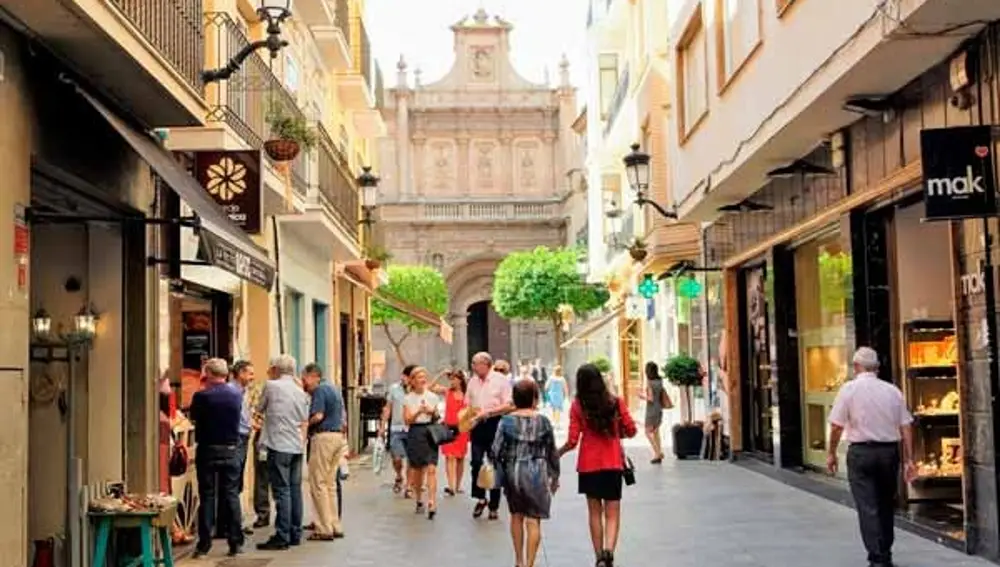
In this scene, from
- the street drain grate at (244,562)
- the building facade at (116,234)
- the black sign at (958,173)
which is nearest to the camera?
the building facade at (116,234)

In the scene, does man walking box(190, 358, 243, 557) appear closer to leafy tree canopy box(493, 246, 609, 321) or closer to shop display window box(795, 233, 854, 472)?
shop display window box(795, 233, 854, 472)

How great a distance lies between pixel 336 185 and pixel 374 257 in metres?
7.93

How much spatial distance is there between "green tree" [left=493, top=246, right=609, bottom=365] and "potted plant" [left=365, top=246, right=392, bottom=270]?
22.6 metres

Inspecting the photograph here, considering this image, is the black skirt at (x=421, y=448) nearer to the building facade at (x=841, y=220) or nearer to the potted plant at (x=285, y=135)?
the potted plant at (x=285, y=135)

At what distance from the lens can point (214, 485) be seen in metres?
12.0

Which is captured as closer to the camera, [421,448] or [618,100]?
[421,448]

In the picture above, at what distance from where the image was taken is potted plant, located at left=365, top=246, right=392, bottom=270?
→ 28556 millimetres

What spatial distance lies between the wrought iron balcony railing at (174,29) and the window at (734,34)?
690 centimetres

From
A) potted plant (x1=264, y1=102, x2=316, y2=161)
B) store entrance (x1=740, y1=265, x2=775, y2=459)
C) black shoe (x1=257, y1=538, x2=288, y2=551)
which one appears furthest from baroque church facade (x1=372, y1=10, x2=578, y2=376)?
black shoe (x1=257, y1=538, x2=288, y2=551)

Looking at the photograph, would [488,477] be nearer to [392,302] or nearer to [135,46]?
[135,46]

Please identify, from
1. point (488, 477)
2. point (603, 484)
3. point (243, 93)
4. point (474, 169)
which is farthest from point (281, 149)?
point (474, 169)

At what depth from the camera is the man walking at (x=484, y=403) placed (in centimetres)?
1493

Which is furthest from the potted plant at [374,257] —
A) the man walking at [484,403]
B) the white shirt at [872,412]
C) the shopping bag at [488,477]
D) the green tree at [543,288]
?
the green tree at [543,288]

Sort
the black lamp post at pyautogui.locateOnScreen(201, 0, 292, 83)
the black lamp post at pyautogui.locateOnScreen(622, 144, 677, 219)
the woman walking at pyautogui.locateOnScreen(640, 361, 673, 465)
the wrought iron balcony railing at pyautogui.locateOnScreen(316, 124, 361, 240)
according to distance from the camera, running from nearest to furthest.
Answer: the black lamp post at pyautogui.locateOnScreen(201, 0, 292, 83)
the wrought iron balcony railing at pyautogui.locateOnScreen(316, 124, 361, 240)
the black lamp post at pyautogui.locateOnScreen(622, 144, 677, 219)
the woman walking at pyautogui.locateOnScreen(640, 361, 673, 465)
